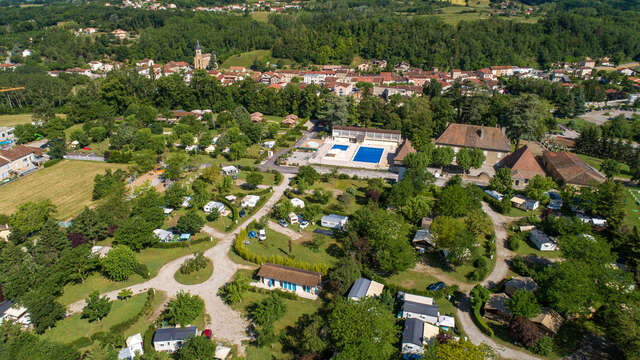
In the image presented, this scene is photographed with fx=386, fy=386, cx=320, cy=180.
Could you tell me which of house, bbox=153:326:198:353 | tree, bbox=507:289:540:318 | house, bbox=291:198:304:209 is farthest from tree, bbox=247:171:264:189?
tree, bbox=507:289:540:318

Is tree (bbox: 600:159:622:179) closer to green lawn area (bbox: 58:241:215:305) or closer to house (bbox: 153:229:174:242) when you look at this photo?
green lawn area (bbox: 58:241:215:305)

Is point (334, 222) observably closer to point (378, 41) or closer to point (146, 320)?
point (146, 320)

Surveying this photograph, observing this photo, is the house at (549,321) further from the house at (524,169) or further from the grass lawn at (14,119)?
the grass lawn at (14,119)

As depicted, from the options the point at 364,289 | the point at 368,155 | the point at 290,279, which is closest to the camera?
the point at 364,289

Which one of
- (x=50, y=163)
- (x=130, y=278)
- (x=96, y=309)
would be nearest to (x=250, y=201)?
(x=130, y=278)

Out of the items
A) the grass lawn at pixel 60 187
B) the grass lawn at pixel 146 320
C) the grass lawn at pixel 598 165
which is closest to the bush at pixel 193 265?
the grass lawn at pixel 146 320

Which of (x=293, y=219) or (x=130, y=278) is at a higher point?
(x=293, y=219)
